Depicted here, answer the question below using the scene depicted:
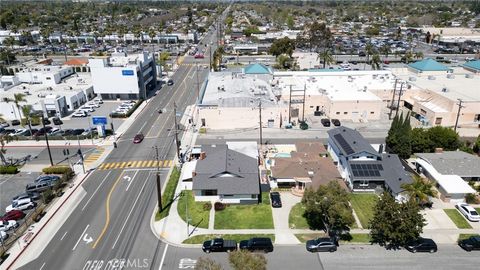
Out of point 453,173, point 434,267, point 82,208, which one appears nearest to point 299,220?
point 434,267

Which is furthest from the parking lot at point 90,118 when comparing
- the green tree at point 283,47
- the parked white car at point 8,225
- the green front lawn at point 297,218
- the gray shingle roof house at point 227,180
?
the green tree at point 283,47

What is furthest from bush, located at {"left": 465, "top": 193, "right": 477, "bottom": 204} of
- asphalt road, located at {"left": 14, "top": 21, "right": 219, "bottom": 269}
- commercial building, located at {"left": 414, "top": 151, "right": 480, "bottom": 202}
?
asphalt road, located at {"left": 14, "top": 21, "right": 219, "bottom": 269}

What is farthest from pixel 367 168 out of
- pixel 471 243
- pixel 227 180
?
pixel 227 180

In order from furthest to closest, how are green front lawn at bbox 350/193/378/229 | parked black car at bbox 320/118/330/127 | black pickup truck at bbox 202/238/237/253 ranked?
parked black car at bbox 320/118/330/127, green front lawn at bbox 350/193/378/229, black pickup truck at bbox 202/238/237/253

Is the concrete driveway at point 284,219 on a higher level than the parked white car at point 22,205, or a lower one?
lower

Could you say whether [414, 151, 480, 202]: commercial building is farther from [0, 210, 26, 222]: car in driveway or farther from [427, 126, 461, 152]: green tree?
[0, 210, 26, 222]: car in driveway

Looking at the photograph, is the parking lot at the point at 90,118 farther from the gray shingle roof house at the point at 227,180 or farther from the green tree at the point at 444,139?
the green tree at the point at 444,139
